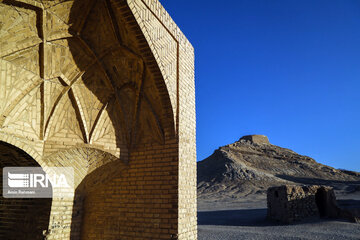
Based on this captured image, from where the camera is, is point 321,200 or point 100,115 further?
point 321,200

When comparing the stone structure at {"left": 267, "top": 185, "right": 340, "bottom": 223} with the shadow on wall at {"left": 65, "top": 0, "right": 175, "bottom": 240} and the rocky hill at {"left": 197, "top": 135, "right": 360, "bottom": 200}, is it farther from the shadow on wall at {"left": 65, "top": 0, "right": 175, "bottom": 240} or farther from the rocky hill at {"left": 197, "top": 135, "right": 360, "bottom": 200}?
the rocky hill at {"left": 197, "top": 135, "right": 360, "bottom": 200}

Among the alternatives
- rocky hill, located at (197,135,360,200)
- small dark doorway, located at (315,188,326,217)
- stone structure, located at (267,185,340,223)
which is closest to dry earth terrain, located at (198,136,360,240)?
rocky hill, located at (197,135,360,200)

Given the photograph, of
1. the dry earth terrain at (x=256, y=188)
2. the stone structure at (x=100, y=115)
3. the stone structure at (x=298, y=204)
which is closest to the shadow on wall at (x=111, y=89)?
the stone structure at (x=100, y=115)

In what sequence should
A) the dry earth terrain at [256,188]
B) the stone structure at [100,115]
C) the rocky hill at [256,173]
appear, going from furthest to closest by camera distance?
1. the rocky hill at [256,173]
2. the dry earth terrain at [256,188]
3. the stone structure at [100,115]

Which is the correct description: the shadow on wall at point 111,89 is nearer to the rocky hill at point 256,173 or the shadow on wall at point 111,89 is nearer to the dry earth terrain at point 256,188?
the dry earth terrain at point 256,188

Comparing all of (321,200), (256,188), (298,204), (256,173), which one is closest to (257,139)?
(256,173)

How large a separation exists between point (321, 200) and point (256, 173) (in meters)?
25.2

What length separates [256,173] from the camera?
1512 inches

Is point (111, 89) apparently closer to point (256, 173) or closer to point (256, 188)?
point (256, 188)

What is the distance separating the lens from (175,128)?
4.51 meters

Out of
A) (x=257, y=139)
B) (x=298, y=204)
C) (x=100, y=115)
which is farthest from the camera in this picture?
(x=257, y=139)

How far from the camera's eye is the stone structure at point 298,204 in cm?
1238

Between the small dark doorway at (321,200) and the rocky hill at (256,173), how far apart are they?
667 inches

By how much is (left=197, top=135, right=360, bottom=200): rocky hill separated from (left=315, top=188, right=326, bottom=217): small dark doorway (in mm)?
16946
